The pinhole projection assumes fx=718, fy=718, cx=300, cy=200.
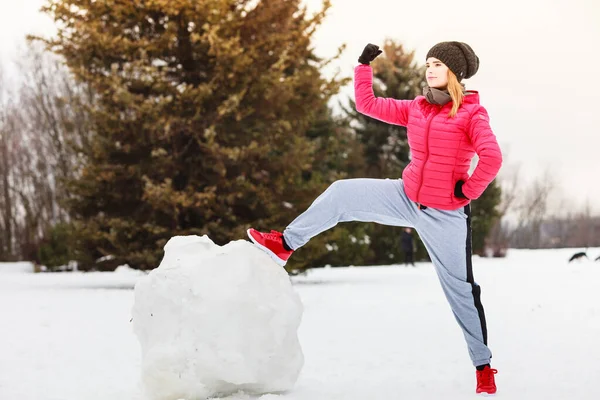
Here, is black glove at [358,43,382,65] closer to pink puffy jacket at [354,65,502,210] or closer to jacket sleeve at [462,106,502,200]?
pink puffy jacket at [354,65,502,210]

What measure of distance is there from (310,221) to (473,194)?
1.03m

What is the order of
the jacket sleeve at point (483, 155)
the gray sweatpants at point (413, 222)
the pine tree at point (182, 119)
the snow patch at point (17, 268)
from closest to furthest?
1. the jacket sleeve at point (483, 155)
2. the gray sweatpants at point (413, 222)
3. the pine tree at point (182, 119)
4. the snow patch at point (17, 268)

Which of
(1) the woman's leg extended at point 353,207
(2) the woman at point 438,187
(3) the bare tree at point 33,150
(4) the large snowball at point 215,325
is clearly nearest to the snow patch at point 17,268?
(3) the bare tree at point 33,150

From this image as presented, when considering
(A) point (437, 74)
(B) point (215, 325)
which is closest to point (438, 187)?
(A) point (437, 74)

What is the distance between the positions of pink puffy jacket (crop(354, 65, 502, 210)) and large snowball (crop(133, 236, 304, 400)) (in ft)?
3.78

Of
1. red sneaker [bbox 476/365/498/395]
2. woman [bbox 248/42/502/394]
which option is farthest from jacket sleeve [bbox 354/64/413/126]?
red sneaker [bbox 476/365/498/395]

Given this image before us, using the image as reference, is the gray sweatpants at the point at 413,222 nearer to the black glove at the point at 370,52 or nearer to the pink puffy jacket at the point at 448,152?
the pink puffy jacket at the point at 448,152

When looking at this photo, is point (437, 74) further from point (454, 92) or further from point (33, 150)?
point (33, 150)

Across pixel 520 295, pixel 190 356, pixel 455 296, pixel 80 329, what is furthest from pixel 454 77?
pixel 520 295

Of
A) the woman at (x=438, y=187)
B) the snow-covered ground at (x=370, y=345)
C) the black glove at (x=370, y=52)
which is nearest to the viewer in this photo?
the woman at (x=438, y=187)

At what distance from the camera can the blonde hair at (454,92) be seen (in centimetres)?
442

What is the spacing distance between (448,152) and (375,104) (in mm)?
Result: 667

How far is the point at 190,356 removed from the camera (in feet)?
14.6

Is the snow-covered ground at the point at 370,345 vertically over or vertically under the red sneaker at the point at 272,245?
under
